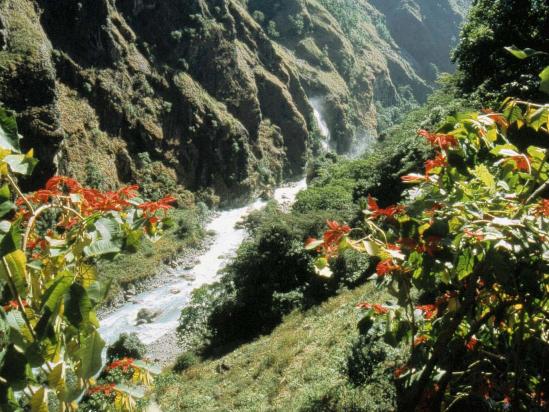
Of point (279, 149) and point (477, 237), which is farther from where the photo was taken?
point (279, 149)

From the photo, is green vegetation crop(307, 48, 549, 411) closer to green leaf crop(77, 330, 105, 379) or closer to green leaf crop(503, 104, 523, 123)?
green leaf crop(503, 104, 523, 123)

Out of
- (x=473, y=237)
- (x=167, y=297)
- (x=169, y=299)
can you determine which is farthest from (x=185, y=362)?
(x=473, y=237)

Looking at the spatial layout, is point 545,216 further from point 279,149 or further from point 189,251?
point 279,149

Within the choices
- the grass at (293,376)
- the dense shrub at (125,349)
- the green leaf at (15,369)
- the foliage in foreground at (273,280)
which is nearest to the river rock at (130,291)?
the foliage in foreground at (273,280)

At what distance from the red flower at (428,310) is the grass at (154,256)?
16426 millimetres

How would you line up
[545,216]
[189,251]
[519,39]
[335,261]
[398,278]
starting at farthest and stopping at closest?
[189,251]
[335,261]
[519,39]
[398,278]
[545,216]

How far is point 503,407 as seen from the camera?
200 centimetres

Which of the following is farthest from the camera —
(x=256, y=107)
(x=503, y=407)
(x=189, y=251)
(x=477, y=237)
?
(x=256, y=107)

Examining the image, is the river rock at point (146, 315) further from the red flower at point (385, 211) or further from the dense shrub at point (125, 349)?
the red flower at point (385, 211)

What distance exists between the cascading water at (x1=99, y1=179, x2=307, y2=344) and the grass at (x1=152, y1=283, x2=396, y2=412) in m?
6.13

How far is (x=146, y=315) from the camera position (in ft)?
58.7

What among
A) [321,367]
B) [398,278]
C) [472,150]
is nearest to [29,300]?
[398,278]

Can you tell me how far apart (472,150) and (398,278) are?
0.59m

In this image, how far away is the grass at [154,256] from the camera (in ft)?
66.2
